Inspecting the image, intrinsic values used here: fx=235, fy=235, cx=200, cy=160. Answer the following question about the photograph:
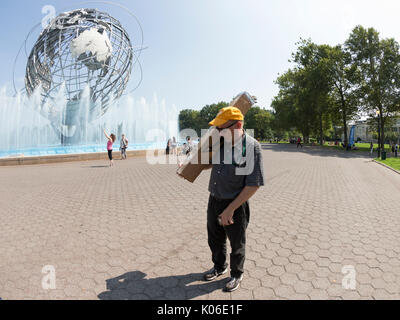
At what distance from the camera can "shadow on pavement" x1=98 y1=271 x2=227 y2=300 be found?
246 centimetres

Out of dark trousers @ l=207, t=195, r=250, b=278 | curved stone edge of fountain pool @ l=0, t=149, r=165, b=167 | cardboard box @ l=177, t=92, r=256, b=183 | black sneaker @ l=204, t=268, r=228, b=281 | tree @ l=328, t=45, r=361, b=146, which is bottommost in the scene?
black sneaker @ l=204, t=268, r=228, b=281

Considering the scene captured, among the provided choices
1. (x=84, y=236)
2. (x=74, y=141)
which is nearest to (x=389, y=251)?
(x=84, y=236)

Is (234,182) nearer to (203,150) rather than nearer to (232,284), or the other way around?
(203,150)

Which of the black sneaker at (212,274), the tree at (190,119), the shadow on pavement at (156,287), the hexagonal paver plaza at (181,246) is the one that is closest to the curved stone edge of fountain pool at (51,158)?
the hexagonal paver plaza at (181,246)

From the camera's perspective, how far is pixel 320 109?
1414 inches

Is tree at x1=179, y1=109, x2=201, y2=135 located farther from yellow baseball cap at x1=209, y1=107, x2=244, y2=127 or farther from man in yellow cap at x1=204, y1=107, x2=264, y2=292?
yellow baseball cap at x1=209, y1=107, x2=244, y2=127

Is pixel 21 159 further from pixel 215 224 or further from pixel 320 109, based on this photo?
pixel 320 109

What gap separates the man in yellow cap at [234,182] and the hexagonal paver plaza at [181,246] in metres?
0.53

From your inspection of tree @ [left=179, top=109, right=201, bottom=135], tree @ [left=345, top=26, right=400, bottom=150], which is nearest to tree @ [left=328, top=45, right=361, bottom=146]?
tree @ [left=345, top=26, right=400, bottom=150]

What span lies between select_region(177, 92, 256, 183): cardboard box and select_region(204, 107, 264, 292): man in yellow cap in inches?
5.4

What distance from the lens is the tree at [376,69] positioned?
29359 mm

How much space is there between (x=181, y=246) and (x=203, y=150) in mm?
1758

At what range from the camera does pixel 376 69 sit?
100ft
